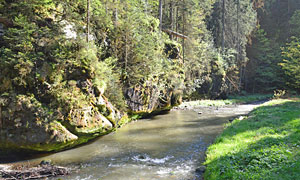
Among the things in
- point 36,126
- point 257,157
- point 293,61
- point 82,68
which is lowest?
point 257,157

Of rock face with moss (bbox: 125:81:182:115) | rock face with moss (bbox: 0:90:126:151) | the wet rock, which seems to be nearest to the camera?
the wet rock

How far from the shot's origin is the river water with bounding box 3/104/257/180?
802cm

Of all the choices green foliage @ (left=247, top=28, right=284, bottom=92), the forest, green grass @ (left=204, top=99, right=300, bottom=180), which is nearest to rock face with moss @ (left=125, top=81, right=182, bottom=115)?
the forest

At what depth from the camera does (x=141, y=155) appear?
9891 mm

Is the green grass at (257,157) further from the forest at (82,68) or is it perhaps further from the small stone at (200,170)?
the forest at (82,68)

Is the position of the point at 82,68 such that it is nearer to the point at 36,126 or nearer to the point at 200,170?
the point at 36,126

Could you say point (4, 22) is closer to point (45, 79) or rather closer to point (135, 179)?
point (45, 79)

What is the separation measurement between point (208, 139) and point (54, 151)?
319 inches

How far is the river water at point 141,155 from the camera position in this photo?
8.02 meters

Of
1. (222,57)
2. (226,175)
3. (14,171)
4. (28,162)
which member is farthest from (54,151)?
(222,57)

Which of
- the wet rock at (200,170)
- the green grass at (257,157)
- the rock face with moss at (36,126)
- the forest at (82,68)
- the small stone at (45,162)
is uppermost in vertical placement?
the forest at (82,68)

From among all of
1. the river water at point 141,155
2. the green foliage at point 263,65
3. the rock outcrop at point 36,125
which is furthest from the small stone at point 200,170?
the green foliage at point 263,65

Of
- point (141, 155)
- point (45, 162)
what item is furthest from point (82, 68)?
point (141, 155)

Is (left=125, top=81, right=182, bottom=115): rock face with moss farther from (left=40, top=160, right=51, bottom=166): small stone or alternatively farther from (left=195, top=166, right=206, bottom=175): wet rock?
(left=195, top=166, right=206, bottom=175): wet rock
